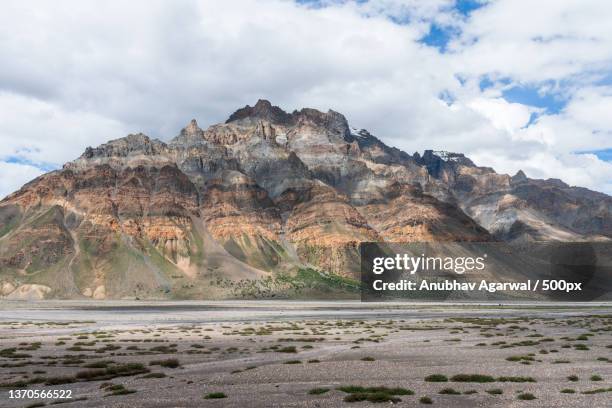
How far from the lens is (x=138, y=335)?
6400 centimetres

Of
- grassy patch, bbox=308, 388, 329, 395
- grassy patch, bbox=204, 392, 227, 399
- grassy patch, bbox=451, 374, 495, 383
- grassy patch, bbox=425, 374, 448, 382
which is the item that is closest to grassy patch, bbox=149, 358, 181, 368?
grassy patch, bbox=204, 392, 227, 399

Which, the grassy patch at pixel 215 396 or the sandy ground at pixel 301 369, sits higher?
the grassy patch at pixel 215 396

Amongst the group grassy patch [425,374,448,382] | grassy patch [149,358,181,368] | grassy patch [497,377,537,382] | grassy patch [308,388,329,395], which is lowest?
grassy patch [149,358,181,368]

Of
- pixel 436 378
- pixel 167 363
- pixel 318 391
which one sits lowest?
pixel 167 363

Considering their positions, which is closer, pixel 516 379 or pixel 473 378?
pixel 516 379

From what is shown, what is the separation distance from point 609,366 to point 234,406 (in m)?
25.0

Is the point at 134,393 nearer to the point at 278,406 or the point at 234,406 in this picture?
the point at 234,406

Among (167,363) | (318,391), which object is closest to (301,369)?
(318,391)

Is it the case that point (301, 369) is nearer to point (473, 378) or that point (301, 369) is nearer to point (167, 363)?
point (167, 363)

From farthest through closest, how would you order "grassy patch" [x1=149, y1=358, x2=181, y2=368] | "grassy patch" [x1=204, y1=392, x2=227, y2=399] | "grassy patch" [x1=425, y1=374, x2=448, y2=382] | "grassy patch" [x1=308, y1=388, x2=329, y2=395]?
1. "grassy patch" [x1=149, y1=358, x2=181, y2=368]
2. "grassy patch" [x1=425, y1=374, x2=448, y2=382]
3. "grassy patch" [x1=308, y1=388, x2=329, y2=395]
4. "grassy patch" [x1=204, y1=392, x2=227, y2=399]

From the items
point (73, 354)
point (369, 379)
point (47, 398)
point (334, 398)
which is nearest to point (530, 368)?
point (369, 379)

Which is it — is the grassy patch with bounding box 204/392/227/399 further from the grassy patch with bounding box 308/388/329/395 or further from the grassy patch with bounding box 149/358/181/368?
the grassy patch with bounding box 149/358/181/368

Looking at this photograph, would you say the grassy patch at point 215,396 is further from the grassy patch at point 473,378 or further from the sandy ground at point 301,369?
the grassy patch at point 473,378

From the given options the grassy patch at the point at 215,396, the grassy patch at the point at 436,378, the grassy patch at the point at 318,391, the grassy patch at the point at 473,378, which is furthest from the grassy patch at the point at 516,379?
the grassy patch at the point at 215,396
